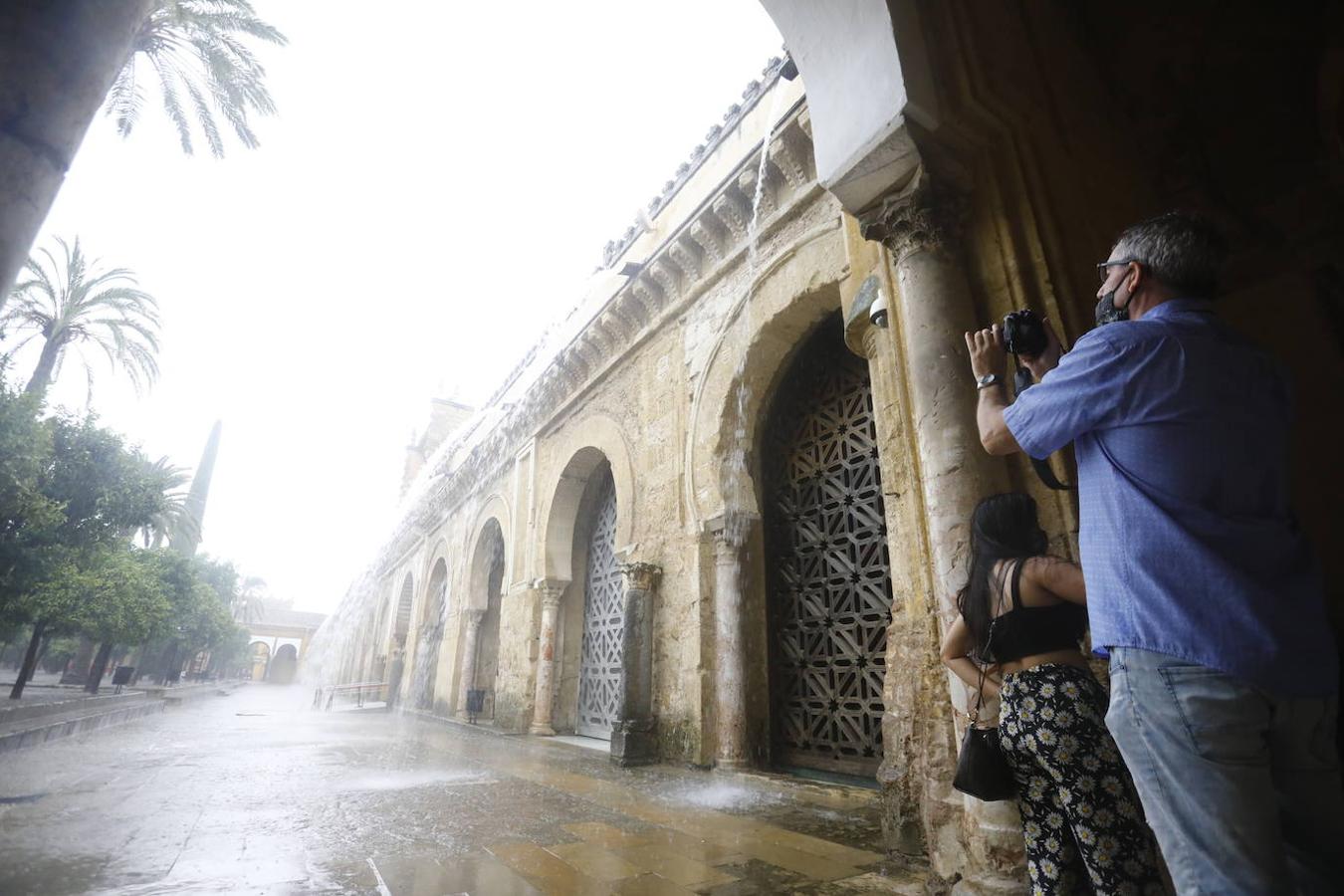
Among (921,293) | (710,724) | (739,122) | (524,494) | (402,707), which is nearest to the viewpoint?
(921,293)

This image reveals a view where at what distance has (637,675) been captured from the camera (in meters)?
6.25

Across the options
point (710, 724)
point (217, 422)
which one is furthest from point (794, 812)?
point (217, 422)

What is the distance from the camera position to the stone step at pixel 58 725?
21.1ft

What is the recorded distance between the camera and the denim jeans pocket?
38.8 inches

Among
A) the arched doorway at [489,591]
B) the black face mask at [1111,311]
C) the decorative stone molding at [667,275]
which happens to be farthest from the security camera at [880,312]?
the arched doorway at [489,591]

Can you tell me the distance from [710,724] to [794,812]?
5.91 ft

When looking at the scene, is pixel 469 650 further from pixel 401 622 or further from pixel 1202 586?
pixel 1202 586

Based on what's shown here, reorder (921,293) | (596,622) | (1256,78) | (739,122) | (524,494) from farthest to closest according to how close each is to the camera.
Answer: (524,494) → (596,622) → (739,122) → (1256,78) → (921,293)

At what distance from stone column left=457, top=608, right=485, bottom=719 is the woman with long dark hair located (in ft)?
38.0

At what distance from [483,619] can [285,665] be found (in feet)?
211

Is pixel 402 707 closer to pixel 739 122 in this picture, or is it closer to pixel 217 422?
pixel 739 122

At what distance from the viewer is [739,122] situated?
21.9 feet

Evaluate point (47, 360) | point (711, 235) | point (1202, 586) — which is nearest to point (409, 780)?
point (1202, 586)

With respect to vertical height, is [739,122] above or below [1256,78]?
above
